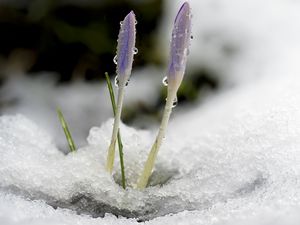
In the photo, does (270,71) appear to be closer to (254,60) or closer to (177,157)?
(254,60)

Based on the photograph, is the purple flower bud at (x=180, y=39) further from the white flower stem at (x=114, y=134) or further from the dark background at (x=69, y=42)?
the dark background at (x=69, y=42)

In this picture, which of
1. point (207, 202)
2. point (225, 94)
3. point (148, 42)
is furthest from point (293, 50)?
point (207, 202)

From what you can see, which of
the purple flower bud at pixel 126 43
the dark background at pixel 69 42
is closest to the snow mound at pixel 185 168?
the purple flower bud at pixel 126 43

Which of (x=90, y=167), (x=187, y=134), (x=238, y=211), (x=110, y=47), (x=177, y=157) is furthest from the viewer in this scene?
(x=110, y=47)

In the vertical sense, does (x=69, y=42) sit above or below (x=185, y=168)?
below

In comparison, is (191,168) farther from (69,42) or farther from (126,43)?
(69,42)

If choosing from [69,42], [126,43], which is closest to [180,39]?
[126,43]
